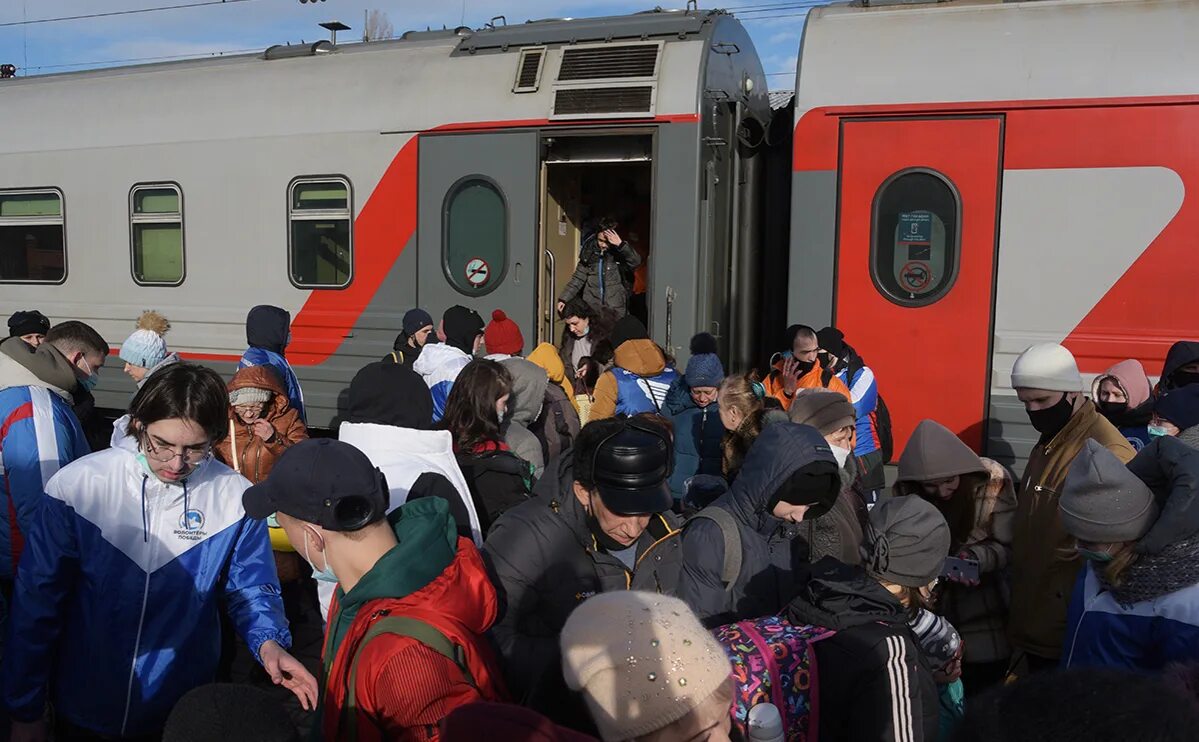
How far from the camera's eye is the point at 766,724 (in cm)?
193

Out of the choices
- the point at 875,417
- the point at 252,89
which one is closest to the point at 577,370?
the point at 875,417

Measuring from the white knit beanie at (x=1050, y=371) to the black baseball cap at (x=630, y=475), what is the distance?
6.88ft

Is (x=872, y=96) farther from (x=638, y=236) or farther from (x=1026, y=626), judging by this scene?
(x=1026, y=626)

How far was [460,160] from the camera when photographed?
744 cm

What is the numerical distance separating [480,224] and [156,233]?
10.3 feet

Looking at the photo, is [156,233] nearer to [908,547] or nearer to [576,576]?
[576,576]

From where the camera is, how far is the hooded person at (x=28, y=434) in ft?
11.7

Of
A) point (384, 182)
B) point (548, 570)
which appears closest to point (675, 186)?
point (384, 182)

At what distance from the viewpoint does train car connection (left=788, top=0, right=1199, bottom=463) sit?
6.05 m

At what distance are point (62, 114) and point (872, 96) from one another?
7138 millimetres

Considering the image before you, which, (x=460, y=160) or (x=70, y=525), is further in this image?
(x=460, y=160)

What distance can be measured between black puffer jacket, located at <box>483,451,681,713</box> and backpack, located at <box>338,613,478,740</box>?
498mm

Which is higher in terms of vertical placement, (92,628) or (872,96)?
(872,96)

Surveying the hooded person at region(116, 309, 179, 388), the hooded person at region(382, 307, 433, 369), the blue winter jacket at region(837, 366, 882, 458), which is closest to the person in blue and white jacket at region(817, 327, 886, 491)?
the blue winter jacket at region(837, 366, 882, 458)
